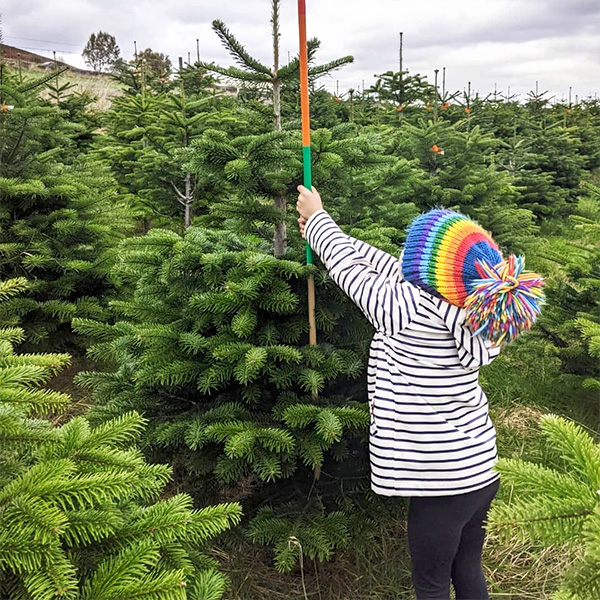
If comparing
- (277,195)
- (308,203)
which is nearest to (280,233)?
(277,195)

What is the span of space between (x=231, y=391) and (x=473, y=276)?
1378 mm

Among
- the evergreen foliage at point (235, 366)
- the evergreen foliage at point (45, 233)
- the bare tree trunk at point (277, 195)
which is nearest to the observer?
the evergreen foliage at point (235, 366)

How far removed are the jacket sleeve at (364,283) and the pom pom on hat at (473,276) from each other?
3.1 inches

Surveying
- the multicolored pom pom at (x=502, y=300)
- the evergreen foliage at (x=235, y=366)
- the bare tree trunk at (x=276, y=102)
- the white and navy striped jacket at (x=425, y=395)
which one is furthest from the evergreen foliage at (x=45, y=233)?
the multicolored pom pom at (x=502, y=300)

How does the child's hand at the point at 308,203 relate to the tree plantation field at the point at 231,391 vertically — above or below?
above

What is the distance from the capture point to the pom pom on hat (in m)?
1.75

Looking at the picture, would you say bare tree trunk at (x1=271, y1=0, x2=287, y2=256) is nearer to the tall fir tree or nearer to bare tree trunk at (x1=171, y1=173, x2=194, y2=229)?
the tall fir tree

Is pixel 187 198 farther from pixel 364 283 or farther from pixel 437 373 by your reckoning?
pixel 437 373

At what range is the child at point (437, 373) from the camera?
1.82 m

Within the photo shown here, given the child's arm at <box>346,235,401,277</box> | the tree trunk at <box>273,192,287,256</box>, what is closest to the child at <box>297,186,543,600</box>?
the child's arm at <box>346,235,401,277</box>

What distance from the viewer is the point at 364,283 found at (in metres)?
1.94

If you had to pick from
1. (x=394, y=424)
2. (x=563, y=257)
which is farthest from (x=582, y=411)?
(x=394, y=424)

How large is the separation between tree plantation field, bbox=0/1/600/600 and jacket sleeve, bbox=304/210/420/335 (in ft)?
Result: 1.13

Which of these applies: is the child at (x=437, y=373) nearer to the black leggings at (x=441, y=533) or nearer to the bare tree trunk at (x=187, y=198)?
the black leggings at (x=441, y=533)
